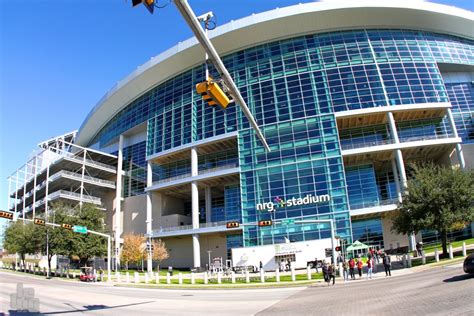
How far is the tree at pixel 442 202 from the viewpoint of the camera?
1170 inches

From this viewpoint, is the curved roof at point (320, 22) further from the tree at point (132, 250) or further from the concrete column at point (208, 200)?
the tree at point (132, 250)

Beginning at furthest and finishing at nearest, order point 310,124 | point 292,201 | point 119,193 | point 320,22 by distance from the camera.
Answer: point 119,193 < point 320,22 < point 310,124 < point 292,201

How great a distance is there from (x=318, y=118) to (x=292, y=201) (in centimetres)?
1167

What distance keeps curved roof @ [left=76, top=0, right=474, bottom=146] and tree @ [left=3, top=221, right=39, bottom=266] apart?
33280mm

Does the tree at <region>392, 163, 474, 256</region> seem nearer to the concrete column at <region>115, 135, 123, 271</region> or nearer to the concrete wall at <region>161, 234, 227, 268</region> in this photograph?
the concrete wall at <region>161, 234, 227, 268</region>

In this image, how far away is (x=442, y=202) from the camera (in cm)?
2973

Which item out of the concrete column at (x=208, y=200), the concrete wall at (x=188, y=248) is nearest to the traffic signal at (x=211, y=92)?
the concrete column at (x=208, y=200)

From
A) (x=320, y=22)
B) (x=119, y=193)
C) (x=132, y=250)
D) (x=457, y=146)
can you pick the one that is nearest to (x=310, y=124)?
(x=320, y=22)

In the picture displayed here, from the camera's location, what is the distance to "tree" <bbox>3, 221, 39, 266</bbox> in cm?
5422

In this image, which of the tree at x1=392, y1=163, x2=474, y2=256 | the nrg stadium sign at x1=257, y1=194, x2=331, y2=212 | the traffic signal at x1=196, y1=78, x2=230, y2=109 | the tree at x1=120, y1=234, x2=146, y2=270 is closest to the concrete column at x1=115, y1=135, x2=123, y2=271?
the tree at x1=120, y1=234, x2=146, y2=270

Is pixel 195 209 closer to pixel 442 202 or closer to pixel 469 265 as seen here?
pixel 442 202

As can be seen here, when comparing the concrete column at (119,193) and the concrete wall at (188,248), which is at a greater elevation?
the concrete column at (119,193)

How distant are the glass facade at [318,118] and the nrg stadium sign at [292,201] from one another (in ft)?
0.43

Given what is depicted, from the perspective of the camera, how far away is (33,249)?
55.2 metres
